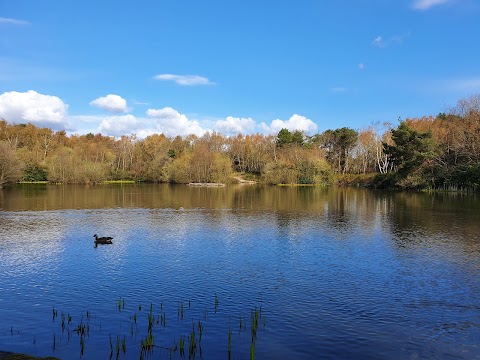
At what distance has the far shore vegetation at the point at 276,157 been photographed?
258ft

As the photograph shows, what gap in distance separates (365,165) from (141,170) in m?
66.4

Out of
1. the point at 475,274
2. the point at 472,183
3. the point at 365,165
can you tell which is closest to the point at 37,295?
the point at 475,274

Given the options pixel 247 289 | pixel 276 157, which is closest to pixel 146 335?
pixel 247 289

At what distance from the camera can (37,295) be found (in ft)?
53.1

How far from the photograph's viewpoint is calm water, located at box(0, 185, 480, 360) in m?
12.1

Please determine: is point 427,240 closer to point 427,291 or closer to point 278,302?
point 427,291

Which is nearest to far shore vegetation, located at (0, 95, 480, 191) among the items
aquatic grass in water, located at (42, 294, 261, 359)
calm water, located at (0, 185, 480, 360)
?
calm water, located at (0, 185, 480, 360)

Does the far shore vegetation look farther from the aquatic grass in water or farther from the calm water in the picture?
the aquatic grass in water

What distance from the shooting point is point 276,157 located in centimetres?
12375

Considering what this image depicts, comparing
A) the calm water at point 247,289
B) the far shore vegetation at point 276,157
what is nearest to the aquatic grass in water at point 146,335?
the calm water at point 247,289

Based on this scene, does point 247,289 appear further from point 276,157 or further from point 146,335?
point 276,157

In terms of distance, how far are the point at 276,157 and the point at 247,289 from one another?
10765 centimetres

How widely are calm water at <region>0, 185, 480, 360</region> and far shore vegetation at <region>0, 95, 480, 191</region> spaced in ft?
161

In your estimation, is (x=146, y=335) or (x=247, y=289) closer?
(x=146, y=335)
